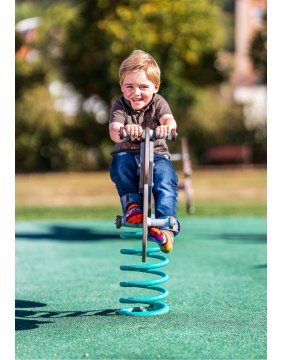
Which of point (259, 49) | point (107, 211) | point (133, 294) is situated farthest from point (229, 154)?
point (133, 294)

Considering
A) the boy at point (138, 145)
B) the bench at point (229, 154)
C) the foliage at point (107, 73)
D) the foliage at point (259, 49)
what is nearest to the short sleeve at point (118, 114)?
the boy at point (138, 145)

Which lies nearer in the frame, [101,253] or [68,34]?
[101,253]

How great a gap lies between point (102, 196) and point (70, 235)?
31.2 ft

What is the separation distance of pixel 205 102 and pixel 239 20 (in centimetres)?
2711

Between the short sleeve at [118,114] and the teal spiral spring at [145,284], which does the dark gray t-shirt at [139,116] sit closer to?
the short sleeve at [118,114]

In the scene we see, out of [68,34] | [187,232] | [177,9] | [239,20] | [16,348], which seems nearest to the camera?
[16,348]

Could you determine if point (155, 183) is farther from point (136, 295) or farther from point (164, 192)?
point (136, 295)

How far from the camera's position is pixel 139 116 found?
434 cm

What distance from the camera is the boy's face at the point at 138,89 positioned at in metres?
4.15

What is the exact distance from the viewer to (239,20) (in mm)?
57656

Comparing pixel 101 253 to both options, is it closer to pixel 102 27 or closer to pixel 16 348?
pixel 16 348

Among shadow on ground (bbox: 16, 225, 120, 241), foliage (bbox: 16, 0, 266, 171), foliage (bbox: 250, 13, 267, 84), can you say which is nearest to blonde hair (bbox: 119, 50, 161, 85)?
shadow on ground (bbox: 16, 225, 120, 241)
